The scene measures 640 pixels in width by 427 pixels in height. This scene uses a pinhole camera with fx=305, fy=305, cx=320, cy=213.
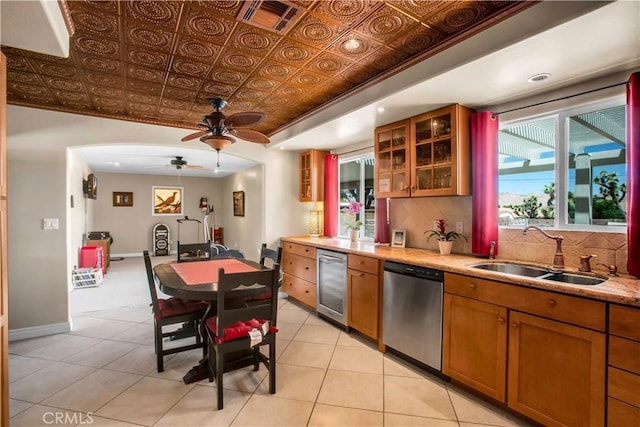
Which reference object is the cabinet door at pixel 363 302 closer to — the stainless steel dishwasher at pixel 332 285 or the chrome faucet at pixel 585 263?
the stainless steel dishwasher at pixel 332 285

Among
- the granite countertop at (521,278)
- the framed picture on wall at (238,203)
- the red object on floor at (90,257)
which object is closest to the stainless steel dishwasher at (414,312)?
the granite countertop at (521,278)

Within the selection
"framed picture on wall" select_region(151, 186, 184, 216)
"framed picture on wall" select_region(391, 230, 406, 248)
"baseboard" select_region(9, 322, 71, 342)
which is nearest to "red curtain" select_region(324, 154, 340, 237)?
"framed picture on wall" select_region(391, 230, 406, 248)

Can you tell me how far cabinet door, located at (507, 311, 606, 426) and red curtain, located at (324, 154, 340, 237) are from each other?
117 inches

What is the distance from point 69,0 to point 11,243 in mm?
2822

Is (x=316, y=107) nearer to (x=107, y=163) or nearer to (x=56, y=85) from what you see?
(x=56, y=85)

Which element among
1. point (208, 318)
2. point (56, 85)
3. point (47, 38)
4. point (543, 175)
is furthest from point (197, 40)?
point (543, 175)

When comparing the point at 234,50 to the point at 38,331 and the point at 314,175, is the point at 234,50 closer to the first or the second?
the point at 314,175

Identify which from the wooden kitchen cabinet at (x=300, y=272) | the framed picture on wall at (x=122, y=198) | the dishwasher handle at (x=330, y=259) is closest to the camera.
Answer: the dishwasher handle at (x=330, y=259)

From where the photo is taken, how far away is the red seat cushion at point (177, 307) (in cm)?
252

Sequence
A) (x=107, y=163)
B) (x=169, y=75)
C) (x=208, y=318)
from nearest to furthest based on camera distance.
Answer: (x=208, y=318)
(x=169, y=75)
(x=107, y=163)

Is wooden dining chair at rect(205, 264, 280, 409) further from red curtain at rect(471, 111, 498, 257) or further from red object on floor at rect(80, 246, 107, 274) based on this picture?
red object on floor at rect(80, 246, 107, 274)

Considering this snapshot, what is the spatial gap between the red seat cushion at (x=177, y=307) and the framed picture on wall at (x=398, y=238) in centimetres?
209

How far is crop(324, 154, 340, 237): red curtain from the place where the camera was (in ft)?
15.1

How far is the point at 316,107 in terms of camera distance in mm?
3426
